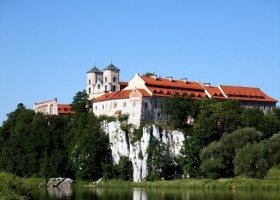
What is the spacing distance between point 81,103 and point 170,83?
14161 millimetres

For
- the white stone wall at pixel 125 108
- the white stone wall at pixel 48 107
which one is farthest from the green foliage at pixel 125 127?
the white stone wall at pixel 48 107

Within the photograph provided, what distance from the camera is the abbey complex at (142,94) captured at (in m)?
80.1

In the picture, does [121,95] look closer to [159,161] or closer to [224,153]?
[159,161]

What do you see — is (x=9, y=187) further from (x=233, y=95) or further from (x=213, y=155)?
(x=233, y=95)

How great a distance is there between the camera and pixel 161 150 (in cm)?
7619

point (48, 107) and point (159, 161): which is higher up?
point (48, 107)

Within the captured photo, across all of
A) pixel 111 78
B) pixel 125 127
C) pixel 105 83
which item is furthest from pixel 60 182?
pixel 111 78

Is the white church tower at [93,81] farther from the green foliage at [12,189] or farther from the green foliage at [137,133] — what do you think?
the green foliage at [12,189]

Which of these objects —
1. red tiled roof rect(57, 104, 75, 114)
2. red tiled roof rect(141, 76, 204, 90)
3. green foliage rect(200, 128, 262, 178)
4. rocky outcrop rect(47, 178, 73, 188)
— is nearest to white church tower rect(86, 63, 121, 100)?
red tiled roof rect(57, 104, 75, 114)

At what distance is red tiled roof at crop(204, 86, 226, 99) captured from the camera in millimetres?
89012

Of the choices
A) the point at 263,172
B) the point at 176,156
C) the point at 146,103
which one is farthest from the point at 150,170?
the point at 263,172

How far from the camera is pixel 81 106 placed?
89500 mm

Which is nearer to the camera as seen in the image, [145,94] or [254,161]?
[254,161]

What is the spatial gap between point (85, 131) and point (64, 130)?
29.3 ft
